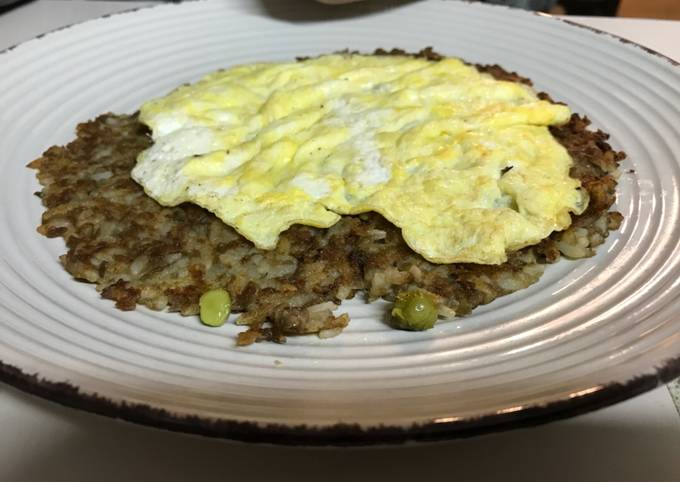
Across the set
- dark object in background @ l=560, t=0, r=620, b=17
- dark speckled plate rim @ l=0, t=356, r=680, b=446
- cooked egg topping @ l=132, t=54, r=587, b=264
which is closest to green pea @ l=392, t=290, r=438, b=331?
cooked egg topping @ l=132, t=54, r=587, b=264

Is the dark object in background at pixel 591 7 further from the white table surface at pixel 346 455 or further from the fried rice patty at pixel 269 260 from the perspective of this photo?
the white table surface at pixel 346 455

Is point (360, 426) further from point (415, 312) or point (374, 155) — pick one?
point (374, 155)

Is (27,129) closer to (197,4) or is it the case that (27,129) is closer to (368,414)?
(197,4)

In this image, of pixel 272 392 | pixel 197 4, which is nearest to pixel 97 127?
pixel 197 4

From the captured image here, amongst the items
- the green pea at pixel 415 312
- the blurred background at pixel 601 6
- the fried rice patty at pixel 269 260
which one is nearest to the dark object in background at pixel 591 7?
the blurred background at pixel 601 6

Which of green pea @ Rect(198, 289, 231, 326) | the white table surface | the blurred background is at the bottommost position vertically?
the blurred background

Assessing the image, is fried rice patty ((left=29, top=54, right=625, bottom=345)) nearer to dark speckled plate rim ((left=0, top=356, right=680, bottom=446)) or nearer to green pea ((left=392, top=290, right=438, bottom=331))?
green pea ((left=392, top=290, right=438, bottom=331))
